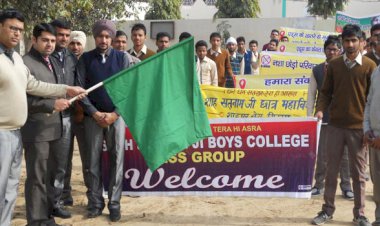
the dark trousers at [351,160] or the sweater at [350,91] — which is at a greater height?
the sweater at [350,91]

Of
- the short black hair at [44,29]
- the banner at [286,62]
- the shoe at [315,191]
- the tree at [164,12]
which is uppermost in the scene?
the tree at [164,12]

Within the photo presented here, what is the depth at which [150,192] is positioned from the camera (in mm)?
6000

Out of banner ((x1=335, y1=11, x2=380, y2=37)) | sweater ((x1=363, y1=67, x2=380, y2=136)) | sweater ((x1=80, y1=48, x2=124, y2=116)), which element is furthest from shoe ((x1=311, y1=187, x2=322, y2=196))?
banner ((x1=335, y1=11, x2=380, y2=37))

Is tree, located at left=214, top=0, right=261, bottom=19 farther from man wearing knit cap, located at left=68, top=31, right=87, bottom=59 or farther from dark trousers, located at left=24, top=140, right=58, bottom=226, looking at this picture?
dark trousers, located at left=24, top=140, right=58, bottom=226

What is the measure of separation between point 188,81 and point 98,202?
68.4 inches

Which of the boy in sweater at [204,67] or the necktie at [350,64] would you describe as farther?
the boy in sweater at [204,67]

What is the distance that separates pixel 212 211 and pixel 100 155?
4.65 ft

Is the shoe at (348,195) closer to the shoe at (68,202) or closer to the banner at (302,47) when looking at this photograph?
the shoe at (68,202)

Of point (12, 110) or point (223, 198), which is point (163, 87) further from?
point (223, 198)

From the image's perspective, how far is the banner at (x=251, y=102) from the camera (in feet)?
25.7

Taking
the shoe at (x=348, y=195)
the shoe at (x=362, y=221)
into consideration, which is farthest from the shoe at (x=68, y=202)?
the shoe at (x=348, y=195)

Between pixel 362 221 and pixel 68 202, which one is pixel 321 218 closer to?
pixel 362 221

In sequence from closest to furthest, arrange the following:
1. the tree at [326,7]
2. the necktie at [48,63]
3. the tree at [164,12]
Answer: the necktie at [48,63] → the tree at [164,12] → the tree at [326,7]

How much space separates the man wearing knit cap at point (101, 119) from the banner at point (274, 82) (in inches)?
160
